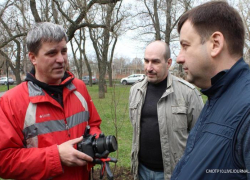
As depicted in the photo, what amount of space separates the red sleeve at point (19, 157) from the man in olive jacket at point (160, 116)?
46.0 inches

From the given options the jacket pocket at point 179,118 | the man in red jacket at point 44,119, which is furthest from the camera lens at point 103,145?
the jacket pocket at point 179,118

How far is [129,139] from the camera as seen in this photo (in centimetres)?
644

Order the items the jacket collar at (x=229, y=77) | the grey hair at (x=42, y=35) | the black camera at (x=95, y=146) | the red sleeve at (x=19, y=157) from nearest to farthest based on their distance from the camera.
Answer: the jacket collar at (x=229, y=77) → the red sleeve at (x=19, y=157) → the black camera at (x=95, y=146) → the grey hair at (x=42, y=35)

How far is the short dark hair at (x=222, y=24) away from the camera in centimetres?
116

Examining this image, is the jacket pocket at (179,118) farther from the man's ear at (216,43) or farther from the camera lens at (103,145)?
the man's ear at (216,43)

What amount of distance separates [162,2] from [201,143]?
54.8 feet

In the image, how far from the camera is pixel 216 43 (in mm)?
1177

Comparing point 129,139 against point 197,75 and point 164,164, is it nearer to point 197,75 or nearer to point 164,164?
point 164,164

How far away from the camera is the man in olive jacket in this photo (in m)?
2.40

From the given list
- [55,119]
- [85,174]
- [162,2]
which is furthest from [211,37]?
[162,2]

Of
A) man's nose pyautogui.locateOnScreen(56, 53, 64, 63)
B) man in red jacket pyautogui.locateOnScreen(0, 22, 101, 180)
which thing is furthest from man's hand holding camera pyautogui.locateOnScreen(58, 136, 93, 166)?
man's nose pyautogui.locateOnScreen(56, 53, 64, 63)

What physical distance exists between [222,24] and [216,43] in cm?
11

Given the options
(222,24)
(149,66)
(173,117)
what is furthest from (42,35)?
(173,117)

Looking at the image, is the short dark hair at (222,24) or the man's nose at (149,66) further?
the man's nose at (149,66)
